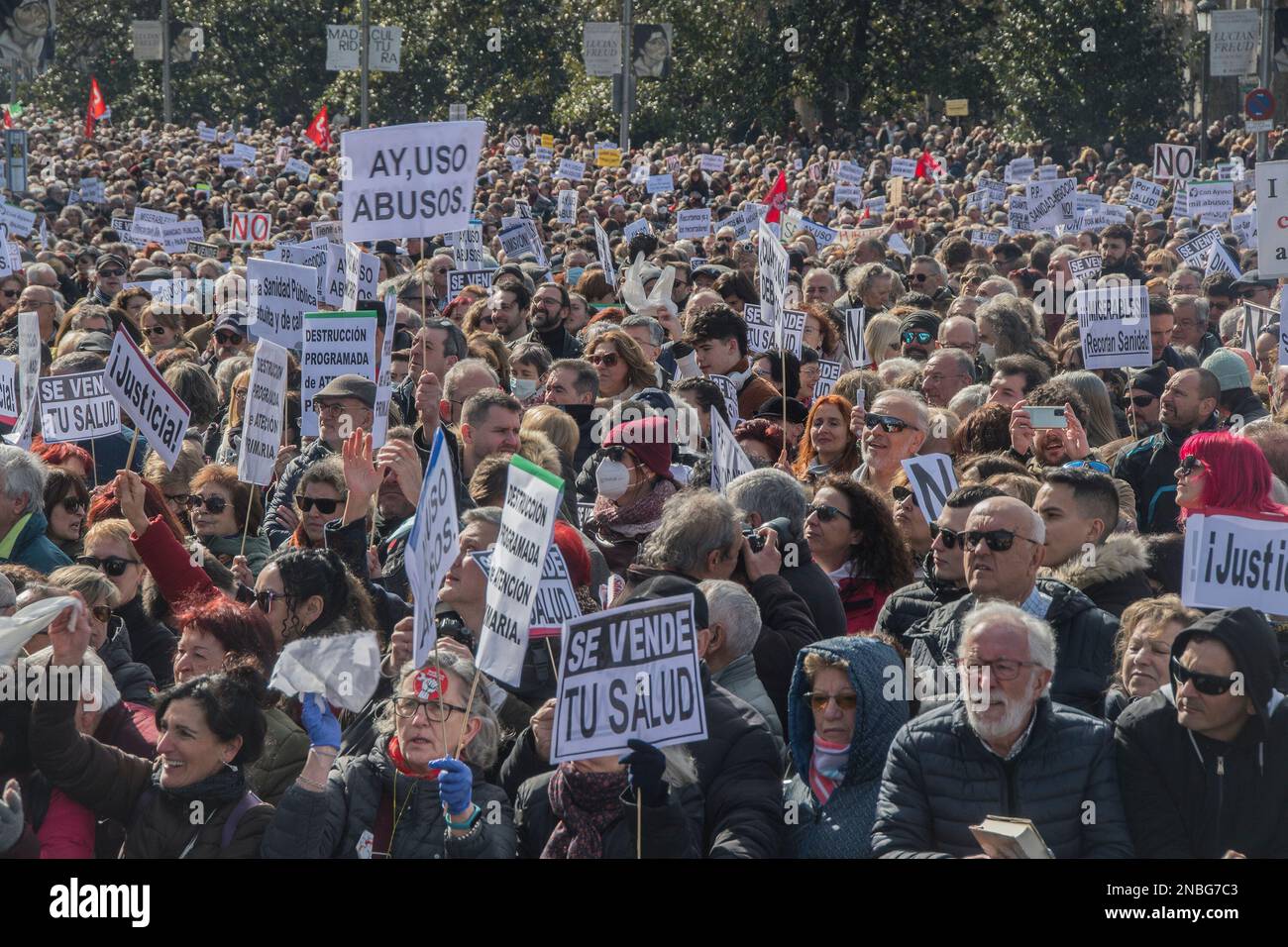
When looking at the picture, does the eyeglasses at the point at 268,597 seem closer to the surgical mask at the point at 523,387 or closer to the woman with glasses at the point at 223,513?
the woman with glasses at the point at 223,513

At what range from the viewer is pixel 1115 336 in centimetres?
1066

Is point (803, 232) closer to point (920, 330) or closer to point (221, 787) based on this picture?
point (920, 330)

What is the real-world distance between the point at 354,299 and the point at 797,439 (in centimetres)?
282

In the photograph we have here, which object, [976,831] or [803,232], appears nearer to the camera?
[976,831]

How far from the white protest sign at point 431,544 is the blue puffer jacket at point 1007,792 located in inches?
47.1

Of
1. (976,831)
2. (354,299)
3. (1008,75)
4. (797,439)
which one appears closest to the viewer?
(976,831)

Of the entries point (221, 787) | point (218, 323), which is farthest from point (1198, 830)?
point (218, 323)

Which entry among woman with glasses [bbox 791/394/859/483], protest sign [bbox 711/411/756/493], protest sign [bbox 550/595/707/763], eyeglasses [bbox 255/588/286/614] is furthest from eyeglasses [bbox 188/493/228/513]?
protest sign [bbox 550/595/707/763]

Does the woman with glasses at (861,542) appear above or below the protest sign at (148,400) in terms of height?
below

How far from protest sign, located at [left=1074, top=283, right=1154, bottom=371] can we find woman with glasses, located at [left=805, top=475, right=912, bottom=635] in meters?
4.40

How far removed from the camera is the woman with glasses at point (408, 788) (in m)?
4.64

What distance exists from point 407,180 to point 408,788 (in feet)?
11.7

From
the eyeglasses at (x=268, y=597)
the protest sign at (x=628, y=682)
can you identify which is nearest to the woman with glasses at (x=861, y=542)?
the eyeglasses at (x=268, y=597)

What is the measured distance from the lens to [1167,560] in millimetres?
6492
